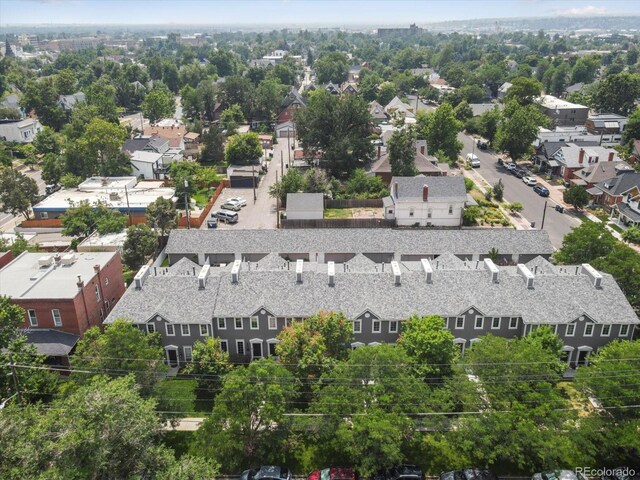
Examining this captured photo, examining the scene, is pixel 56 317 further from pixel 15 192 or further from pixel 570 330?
pixel 570 330

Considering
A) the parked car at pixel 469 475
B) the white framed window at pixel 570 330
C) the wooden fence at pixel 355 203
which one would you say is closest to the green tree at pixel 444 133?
the wooden fence at pixel 355 203

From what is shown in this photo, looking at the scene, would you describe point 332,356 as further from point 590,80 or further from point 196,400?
point 590,80

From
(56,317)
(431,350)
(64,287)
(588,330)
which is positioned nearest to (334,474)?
(431,350)

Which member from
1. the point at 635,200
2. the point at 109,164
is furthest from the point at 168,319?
the point at 635,200

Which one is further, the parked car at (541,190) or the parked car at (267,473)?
the parked car at (541,190)

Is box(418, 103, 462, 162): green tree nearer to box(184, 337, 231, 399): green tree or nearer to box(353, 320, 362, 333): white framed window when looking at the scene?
box(353, 320, 362, 333): white framed window

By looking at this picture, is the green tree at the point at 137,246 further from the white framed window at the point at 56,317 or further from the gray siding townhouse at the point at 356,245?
the white framed window at the point at 56,317
